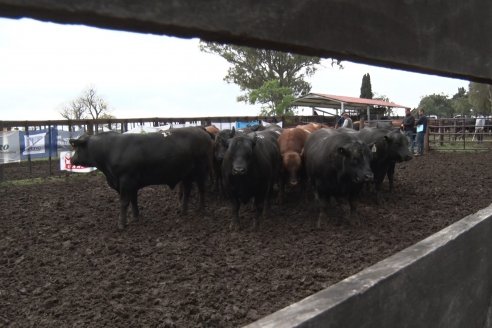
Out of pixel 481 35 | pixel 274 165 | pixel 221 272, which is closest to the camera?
pixel 481 35

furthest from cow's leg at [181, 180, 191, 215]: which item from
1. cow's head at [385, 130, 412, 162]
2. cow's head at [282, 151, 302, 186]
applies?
cow's head at [385, 130, 412, 162]

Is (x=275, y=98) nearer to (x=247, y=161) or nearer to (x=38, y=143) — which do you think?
(x=38, y=143)

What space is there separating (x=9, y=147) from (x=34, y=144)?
76 cm

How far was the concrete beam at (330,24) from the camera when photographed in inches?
39.0

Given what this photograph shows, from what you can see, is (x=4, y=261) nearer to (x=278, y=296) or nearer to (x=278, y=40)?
(x=278, y=296)

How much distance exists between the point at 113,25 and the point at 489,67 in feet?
6.10

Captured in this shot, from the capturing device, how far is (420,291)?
1793mm

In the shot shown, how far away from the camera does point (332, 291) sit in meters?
1.48

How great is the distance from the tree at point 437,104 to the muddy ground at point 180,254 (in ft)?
277

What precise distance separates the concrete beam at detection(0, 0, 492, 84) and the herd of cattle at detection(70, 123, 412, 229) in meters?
4.36

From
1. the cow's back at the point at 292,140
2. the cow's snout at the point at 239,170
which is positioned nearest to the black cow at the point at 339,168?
the cow's back at the point at 292,140

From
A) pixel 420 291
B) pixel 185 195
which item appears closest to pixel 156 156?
pixel 185 195

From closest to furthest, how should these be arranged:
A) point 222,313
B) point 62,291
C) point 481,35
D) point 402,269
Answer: point 402,269 → point 481,35 → point 222,313 → point 62,291

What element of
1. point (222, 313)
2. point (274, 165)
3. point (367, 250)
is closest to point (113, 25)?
point (222, 313)
